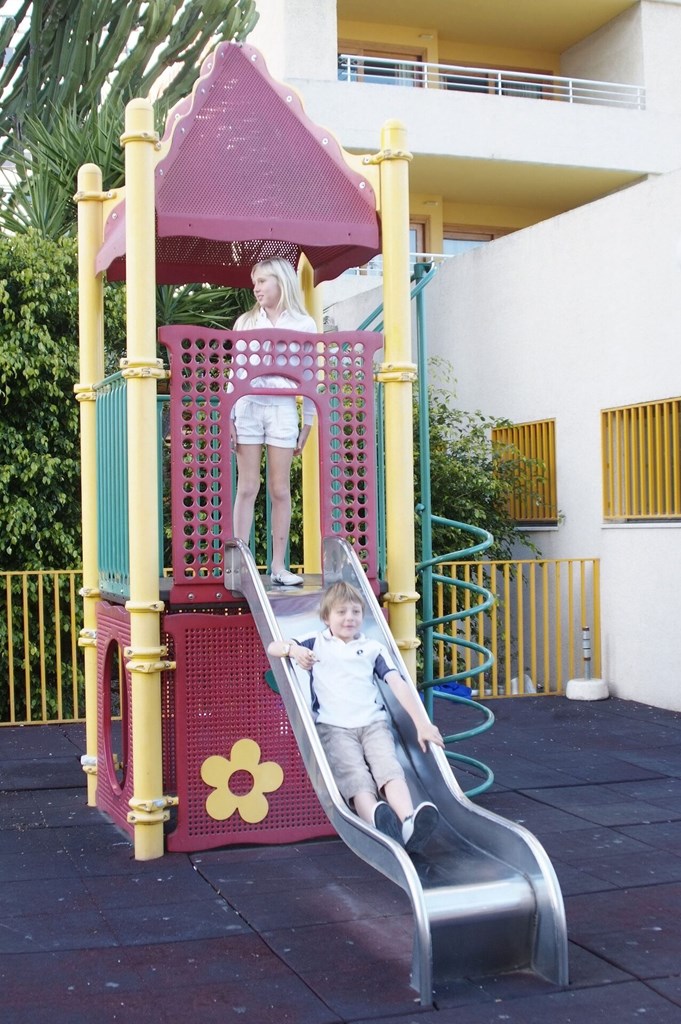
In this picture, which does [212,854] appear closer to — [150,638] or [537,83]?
[150,638]

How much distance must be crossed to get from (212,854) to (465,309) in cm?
865

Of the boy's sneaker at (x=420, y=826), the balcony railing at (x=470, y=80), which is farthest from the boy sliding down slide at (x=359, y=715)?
the balcony railing at (x=470, y=80)

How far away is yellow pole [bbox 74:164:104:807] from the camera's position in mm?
7043

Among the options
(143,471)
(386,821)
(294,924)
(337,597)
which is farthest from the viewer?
(143,471)

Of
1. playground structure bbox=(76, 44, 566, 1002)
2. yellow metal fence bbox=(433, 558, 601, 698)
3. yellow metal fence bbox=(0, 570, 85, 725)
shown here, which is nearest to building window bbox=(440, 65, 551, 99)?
yellow metal fence bbox=(433, 558, 601, 698)

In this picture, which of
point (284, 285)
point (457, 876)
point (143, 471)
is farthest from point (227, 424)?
point (457, 876)

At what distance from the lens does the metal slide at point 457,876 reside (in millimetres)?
4180

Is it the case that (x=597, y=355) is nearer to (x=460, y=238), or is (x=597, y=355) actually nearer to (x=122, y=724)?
(x=122, y=724)

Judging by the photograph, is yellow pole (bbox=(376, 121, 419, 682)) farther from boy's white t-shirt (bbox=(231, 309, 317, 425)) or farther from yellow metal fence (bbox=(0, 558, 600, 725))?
yellow metal fence (bbox=(0, 558, 600, 725))

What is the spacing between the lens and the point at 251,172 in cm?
639

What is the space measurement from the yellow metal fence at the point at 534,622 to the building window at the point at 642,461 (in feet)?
2.18

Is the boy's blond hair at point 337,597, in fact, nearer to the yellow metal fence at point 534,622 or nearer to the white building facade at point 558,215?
the white building facade at point 558,215

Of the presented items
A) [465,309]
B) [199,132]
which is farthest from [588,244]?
[199,132]

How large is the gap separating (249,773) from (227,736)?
224 millimetres
